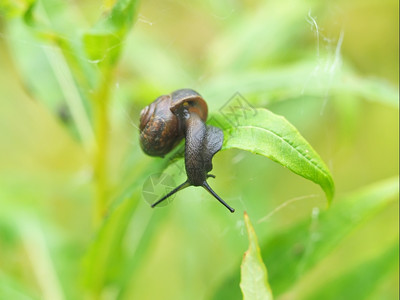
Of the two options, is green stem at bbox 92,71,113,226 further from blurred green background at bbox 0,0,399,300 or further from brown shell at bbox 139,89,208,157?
brown shell at bbox 139,89,208,157

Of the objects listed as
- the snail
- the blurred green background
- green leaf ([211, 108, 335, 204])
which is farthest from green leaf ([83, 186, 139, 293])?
green leaf ([211, 108, 335, 204])

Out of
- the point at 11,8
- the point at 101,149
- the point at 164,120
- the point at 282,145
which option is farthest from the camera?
the point at 101,149

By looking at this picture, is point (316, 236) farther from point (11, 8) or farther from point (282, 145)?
point (11, 8)

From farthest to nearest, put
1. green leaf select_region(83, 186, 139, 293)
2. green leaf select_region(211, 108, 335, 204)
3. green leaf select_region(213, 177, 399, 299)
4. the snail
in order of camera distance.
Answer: green leaf select_region(213, 177, 399, 299), green leaf select_region(83, 186, 139, 293), the snail, green leaf select_region(211, 108, 335, 204)

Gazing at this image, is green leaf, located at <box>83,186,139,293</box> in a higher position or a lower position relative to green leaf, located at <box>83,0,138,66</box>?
lower

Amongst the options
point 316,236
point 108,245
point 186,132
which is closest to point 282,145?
point 186,132

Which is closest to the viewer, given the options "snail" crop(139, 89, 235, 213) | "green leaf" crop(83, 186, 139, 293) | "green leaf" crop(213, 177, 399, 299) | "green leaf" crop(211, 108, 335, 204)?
"green leaf" crop(211, 108, 335, 204)

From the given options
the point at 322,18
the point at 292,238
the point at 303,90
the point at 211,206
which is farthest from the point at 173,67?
the point at 292,238

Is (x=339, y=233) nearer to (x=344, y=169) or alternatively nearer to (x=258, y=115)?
(x=258, y=115)
